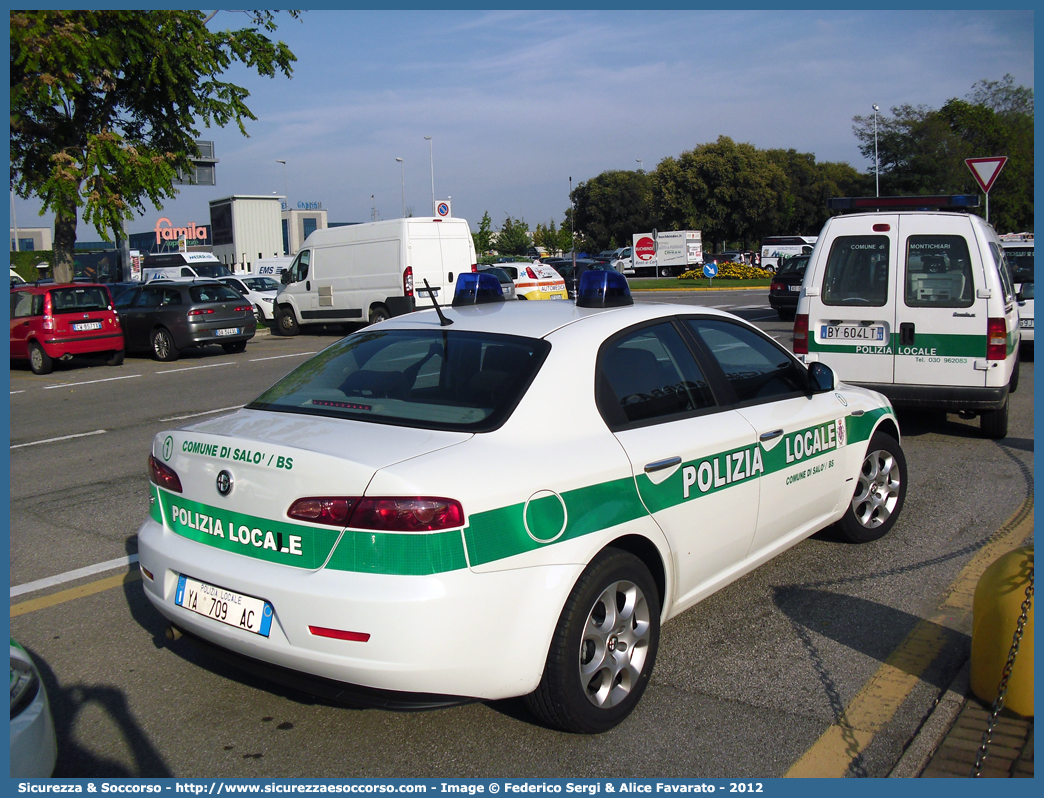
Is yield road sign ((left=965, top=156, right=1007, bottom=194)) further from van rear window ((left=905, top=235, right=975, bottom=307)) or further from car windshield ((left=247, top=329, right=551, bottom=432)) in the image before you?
car windshield ((left=247, top=329, right=551, bottom=432))

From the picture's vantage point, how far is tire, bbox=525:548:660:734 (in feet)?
10.3

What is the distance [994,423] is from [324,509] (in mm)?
7312

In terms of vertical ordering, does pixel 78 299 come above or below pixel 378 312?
above

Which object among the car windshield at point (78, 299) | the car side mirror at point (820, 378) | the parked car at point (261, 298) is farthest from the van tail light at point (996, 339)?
the parked car at point (261, 298)

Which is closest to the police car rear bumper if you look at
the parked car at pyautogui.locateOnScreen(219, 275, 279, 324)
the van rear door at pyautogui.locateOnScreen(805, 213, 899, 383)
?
the van rear door at pyautogui.locateOnScreen(805, 213, 899, 383)

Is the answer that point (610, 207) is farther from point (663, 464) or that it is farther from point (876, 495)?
point (663, 464)

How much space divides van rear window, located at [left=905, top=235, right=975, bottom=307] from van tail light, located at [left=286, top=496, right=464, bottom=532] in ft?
20.7

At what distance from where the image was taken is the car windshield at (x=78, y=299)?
16.1 meters

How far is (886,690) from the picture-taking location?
3.62m

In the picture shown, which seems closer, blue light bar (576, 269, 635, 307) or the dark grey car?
blue light bar (576, 269, 635, 307)

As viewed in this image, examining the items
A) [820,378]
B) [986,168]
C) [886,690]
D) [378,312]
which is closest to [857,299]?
[820,378]

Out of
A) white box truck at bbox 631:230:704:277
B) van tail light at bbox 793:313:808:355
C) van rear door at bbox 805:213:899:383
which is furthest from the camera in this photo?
white box truck at bbox 631:230:704:277

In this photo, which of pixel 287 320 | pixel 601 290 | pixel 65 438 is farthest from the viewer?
pixel 287 320

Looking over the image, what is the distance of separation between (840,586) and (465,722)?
7.67ft
